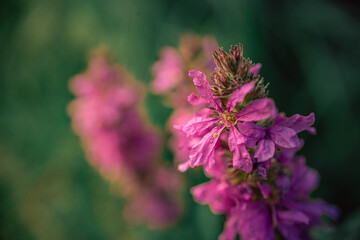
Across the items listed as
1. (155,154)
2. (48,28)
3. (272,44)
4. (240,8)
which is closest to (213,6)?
(240,8)

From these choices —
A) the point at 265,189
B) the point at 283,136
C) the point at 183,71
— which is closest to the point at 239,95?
the point at 283,136

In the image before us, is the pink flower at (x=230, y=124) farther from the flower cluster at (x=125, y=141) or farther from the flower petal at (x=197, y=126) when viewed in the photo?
the flower cluster at (x=125, y=141)

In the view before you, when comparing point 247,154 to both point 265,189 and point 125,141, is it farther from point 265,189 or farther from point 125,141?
point 125,141

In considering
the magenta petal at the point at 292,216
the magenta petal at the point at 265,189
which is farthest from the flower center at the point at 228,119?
the magenta petal at the point at 292,216

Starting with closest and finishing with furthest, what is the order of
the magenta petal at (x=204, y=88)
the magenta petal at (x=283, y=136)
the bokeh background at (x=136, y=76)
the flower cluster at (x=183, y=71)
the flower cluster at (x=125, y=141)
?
the magenta petal at (x=283, y=136)
the magenta petal at (x=204, y=88)
the flower cluster at (x=183, y=71)
the flower cluster at (x=125, y=141)
the bokeh background at (x=136, y=76)

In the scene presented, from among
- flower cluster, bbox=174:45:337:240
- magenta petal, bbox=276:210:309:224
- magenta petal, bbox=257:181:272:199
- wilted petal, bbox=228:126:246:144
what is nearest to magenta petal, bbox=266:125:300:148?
flower cluster, bbox=174:45:337:240

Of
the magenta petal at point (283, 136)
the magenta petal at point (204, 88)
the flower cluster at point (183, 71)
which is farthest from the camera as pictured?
the flower cluster at point (183, 71)

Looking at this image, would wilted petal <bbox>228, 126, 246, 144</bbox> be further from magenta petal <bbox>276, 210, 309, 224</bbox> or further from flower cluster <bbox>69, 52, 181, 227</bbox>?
flower cluster <bbox>69, 52, 181, 227</bbox>

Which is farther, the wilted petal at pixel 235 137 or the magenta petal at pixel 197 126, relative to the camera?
the magenta petal at pixel 197 126

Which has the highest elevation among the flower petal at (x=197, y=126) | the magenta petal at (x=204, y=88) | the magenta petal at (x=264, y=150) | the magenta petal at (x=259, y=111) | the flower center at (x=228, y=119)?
the magenta petal at (x=204, y=88)
